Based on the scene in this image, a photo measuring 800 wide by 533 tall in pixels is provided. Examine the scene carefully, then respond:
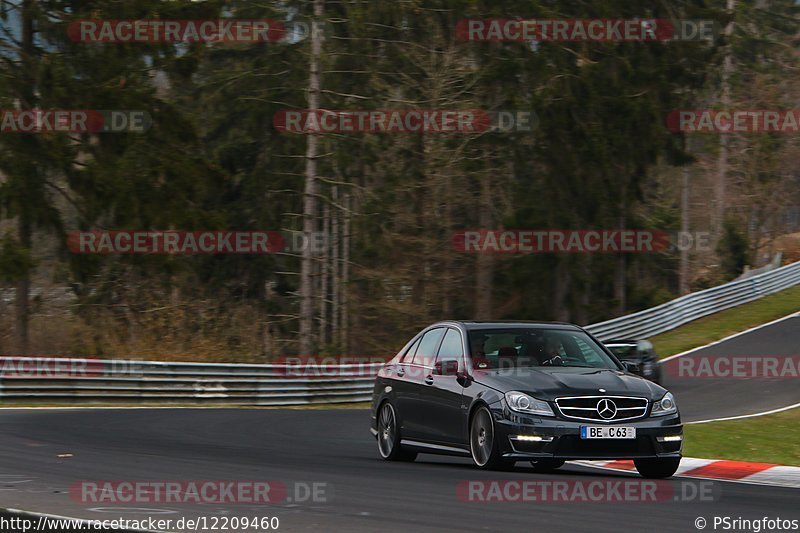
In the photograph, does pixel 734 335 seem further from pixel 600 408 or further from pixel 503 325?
pixel 600 408

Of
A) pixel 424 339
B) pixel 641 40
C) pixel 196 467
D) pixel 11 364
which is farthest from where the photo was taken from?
pixel 641 40

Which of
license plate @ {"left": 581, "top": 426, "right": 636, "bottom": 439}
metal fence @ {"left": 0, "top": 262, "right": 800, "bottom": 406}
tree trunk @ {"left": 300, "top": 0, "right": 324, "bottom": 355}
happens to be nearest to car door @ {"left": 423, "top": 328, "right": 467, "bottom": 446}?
license plate @ {"left": 581, "top": 426, "right": 636, "bottom": 439}

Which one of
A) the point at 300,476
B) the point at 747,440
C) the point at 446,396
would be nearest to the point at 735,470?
the point at 446,396

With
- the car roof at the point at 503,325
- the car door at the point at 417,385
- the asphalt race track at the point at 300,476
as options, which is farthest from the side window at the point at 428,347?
the asphalt race track at the point at 300,476

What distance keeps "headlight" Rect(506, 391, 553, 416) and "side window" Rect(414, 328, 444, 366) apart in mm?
2016

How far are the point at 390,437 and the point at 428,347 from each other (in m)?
1.05

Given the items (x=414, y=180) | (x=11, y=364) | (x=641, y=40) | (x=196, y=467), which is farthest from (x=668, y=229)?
(x=196, y=467)

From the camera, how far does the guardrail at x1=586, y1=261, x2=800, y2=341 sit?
3800 cm

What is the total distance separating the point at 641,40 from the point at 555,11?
155 inches

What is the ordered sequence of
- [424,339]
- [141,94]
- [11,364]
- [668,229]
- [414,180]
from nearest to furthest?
[424,339], [11,364], [141,94], [414,180], [668,229]

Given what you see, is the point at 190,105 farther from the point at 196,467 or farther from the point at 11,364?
the point at 196,467

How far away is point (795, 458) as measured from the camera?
14305 mm

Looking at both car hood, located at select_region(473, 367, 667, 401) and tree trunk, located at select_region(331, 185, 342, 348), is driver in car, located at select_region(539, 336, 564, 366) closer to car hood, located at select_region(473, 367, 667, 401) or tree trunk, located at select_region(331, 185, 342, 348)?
car hood, located at select_region(473, 367, 667, 401)

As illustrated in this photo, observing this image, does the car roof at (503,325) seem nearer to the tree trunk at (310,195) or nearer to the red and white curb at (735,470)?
the red and white curb at (735,470)
